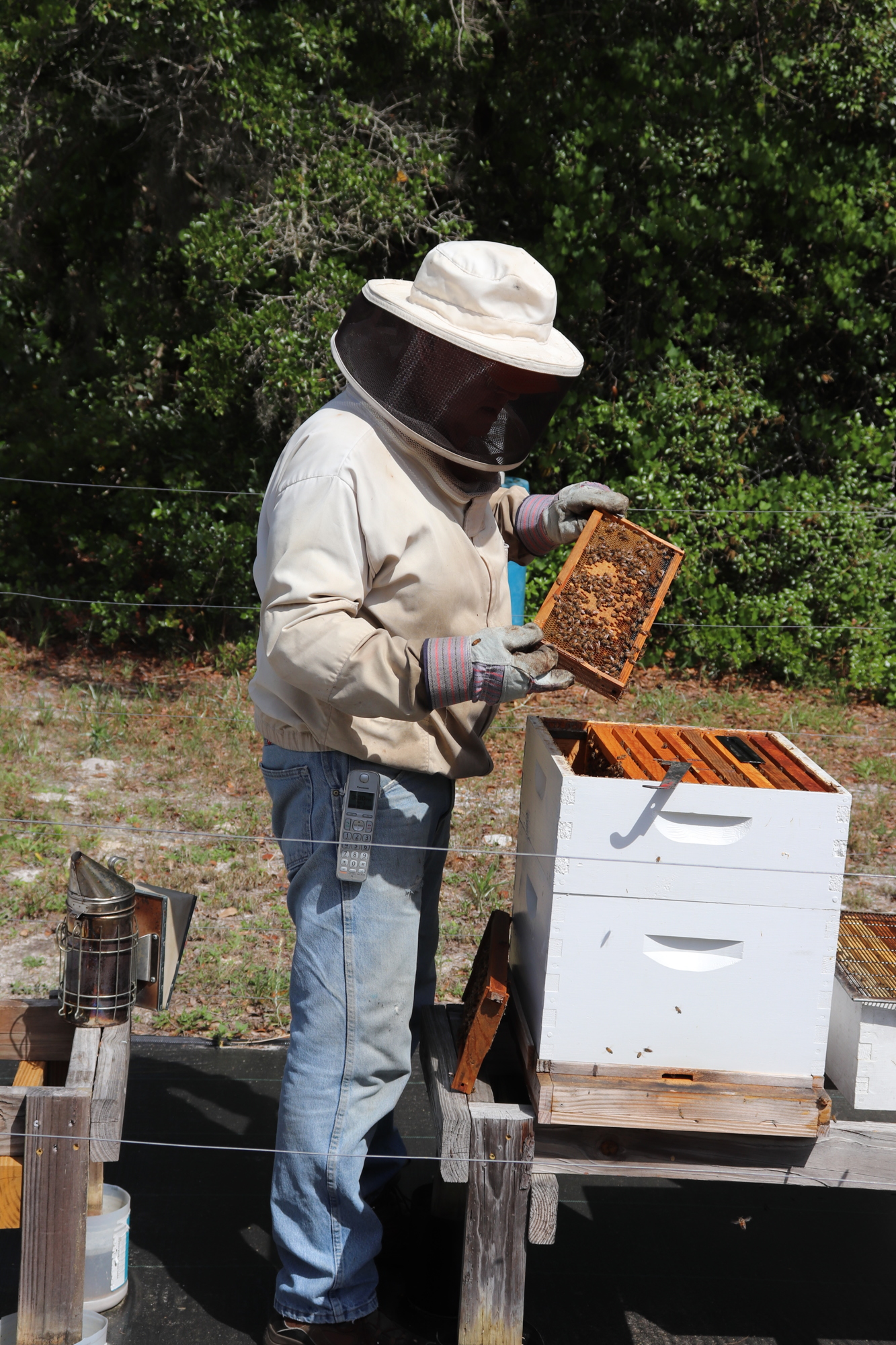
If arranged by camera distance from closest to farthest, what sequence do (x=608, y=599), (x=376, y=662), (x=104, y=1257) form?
(x=376, y=662)
(x=104, y=1257)
(x=608, y=599)

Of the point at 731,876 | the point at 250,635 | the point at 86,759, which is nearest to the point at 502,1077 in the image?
the point at 731,876

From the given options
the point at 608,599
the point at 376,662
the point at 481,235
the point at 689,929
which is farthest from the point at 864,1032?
the point at 481,235

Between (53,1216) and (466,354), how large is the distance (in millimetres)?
1731

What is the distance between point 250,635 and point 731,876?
614 cm

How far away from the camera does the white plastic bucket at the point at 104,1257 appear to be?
2256mm

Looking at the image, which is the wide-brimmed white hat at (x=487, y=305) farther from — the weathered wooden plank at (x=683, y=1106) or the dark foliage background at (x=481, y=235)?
the dark foliage background at (x=481, y=235)

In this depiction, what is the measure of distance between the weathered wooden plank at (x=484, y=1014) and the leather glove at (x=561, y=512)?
93cm

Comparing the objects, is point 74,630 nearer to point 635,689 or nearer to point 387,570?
point 635,689

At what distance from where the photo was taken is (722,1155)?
2064 mm

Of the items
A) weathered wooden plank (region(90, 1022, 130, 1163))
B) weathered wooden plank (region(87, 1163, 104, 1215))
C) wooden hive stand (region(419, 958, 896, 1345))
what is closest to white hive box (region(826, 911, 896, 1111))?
wooden hive stand (region(419, 958, 896, 1345))

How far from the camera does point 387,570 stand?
2115 mm

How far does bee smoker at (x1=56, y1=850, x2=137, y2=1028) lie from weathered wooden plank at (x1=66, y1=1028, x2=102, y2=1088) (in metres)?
0.04

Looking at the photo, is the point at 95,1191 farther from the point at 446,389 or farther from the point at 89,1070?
the point at 446,389

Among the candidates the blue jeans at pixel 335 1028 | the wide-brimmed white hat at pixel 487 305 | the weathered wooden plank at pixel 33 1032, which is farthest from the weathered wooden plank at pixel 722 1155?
the wide-brimmed white hat at pixel 487 305
